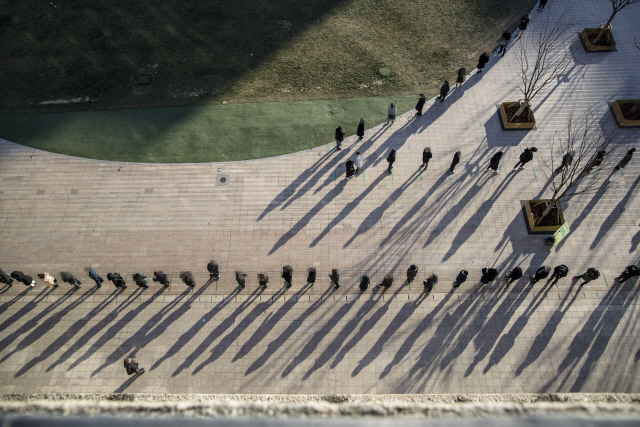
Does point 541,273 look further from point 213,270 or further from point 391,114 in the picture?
point 213,270

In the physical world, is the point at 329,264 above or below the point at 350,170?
below

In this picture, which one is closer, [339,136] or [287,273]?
[287,273]

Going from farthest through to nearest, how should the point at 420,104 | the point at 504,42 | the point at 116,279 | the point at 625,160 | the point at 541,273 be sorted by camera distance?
the point at 504,42, the point at 420,104, the point at 625,160, the point at 116,279, the point at 541,273

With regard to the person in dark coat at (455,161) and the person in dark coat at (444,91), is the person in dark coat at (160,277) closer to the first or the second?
the person in dark coat at (455,161)

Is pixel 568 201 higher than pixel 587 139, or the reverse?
pixel 587 139

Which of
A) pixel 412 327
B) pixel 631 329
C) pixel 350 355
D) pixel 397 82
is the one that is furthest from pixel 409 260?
pixel 397 82

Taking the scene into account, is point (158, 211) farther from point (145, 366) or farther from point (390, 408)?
point (390, 408)

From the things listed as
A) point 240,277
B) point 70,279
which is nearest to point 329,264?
point 240,277
